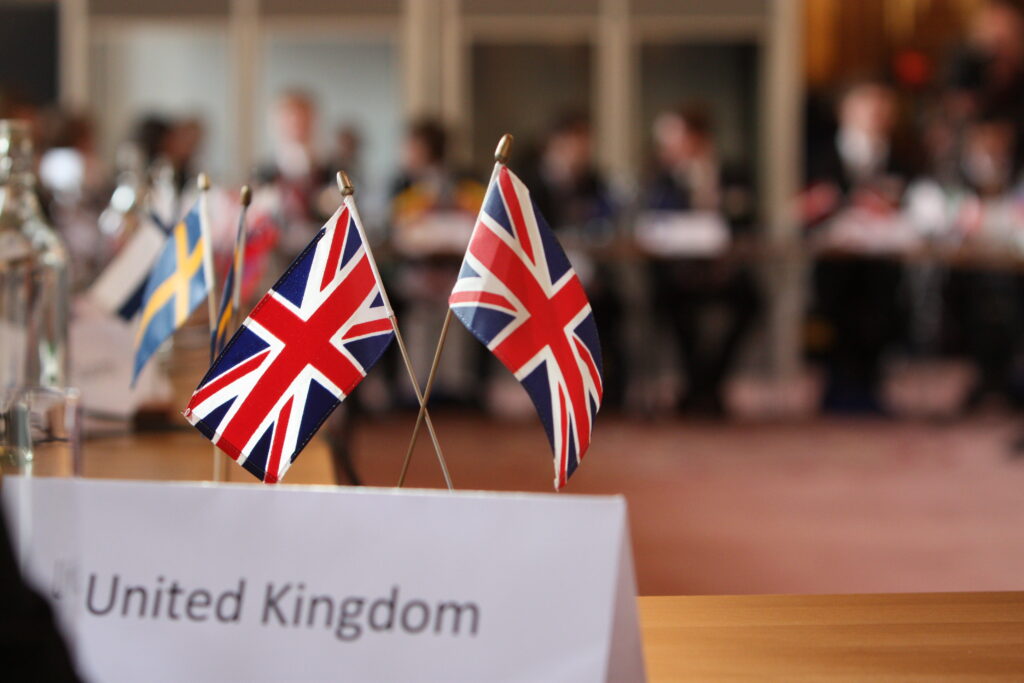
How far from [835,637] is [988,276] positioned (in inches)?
245

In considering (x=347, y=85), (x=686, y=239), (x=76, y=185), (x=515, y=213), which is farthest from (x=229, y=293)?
(x=347, y=85)

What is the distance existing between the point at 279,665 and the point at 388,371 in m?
6.12

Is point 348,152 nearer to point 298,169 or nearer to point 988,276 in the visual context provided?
point 298,169

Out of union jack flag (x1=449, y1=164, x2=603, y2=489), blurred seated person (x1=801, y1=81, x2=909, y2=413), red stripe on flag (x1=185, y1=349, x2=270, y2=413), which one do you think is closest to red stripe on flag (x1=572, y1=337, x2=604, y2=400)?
union jack flag (x1=449, y1=164, x2=603, y2=489)

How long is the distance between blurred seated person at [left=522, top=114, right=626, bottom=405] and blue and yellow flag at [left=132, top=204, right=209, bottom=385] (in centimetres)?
495

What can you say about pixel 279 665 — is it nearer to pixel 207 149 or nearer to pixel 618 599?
pixel 618 599

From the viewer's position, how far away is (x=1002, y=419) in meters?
6.50

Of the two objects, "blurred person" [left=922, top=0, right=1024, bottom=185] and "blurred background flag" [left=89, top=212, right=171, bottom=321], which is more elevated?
"blurred person" [left=922, top=0, right=1024, bottom=185]

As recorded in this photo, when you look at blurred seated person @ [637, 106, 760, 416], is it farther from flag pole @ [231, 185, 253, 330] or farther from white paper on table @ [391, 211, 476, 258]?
flag pole @ [231, 185, 253, 330]

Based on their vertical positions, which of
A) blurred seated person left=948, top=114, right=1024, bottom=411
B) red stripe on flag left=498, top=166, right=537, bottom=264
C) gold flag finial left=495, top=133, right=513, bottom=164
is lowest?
blurred seated person left=948, top=114, right=1024, bottom=411

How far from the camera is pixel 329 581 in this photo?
2.63 feet

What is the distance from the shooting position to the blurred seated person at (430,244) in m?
6.02

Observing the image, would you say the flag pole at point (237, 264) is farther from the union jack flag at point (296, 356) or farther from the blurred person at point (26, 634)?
the blurred person at point (26, 634)

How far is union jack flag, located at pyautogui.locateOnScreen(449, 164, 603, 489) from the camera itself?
111 cm
